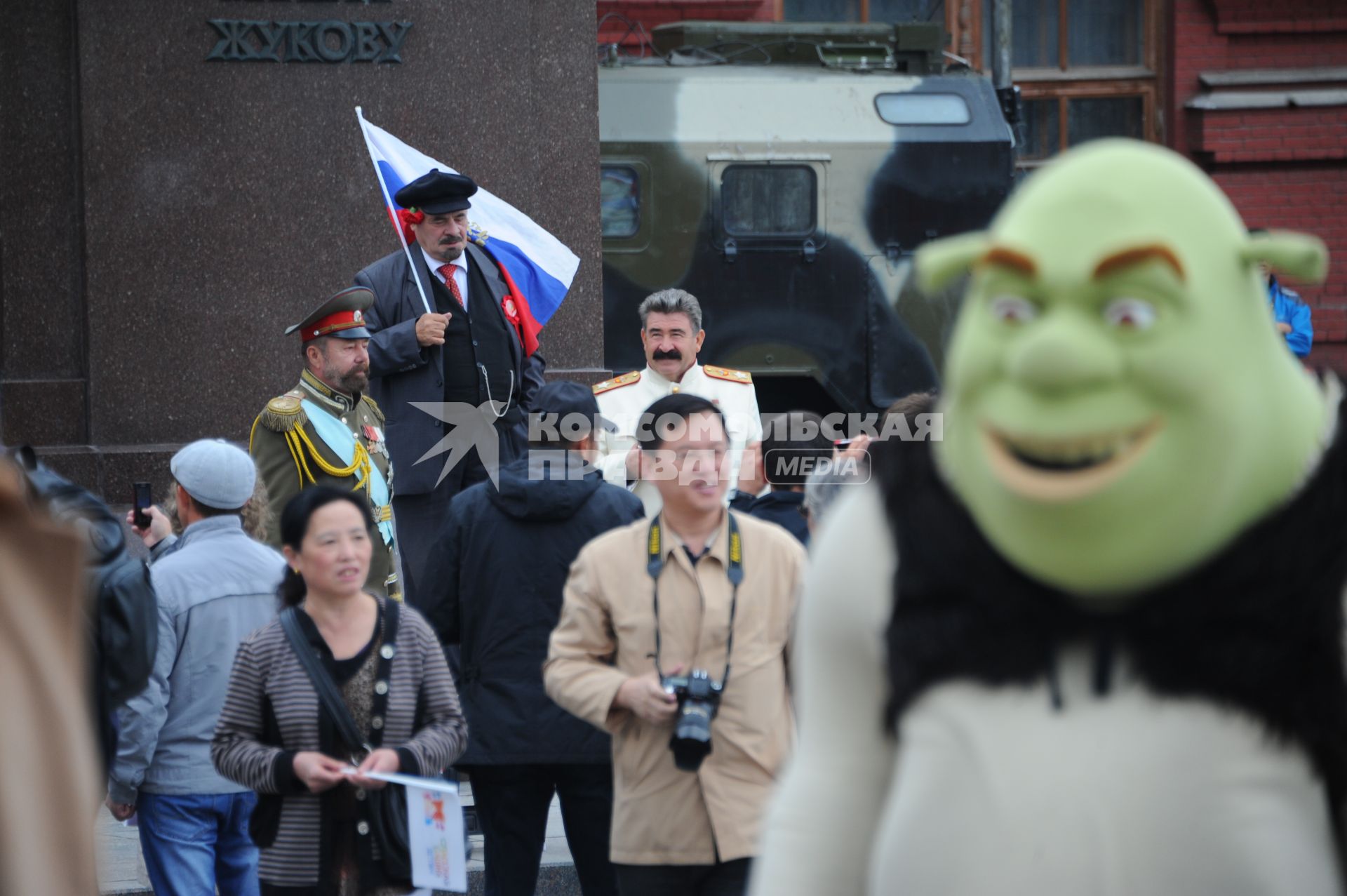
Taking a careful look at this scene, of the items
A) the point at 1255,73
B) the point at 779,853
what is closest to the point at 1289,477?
the point at 779,853

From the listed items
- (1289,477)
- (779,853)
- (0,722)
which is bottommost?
(779,853)

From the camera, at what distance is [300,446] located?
6.36 m

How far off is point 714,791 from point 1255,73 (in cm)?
1447

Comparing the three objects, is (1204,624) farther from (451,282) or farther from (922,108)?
(922,108)

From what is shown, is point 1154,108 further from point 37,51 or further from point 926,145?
point 37,51

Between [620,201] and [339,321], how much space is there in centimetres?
641

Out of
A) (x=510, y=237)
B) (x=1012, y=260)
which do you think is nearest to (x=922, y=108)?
(x=510, y=237)

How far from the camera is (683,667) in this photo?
170 inches

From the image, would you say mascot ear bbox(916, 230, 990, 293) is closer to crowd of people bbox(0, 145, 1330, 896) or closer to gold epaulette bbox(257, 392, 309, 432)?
crowd of people bbox(0, 145, 1330, 896)

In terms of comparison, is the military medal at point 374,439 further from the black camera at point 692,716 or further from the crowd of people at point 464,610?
the black camera at point 692,716

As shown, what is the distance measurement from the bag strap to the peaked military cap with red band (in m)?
2.28

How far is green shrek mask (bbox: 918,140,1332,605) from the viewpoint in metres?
1.88

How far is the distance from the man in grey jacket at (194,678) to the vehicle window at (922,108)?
28.6ft

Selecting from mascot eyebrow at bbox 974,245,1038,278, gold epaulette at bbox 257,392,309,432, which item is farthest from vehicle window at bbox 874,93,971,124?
mascot eyebrow at bbox 974,245,1038,278
